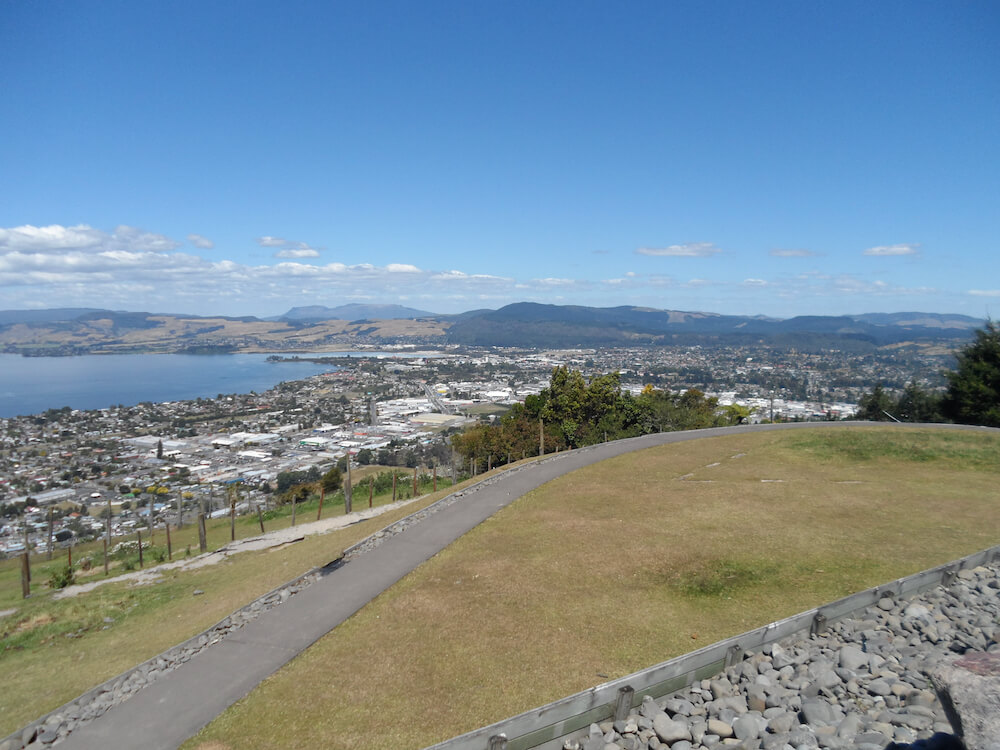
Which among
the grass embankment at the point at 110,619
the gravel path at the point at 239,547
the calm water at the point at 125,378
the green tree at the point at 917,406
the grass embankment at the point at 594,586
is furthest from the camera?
the calm water at the point at 125,378

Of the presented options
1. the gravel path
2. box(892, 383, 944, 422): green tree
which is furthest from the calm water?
box(892, 383, 944, 422): green tree

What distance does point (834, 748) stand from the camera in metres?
5.54

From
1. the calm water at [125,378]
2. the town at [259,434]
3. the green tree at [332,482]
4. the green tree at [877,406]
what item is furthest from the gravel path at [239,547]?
the calm water at [125,378]

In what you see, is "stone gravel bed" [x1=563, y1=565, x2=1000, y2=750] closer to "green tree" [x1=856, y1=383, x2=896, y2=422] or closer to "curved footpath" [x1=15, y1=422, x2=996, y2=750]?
"curved footpath" [x1=15, y1=422, x2=996, y2=750]

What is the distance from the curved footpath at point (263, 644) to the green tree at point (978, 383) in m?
32.7

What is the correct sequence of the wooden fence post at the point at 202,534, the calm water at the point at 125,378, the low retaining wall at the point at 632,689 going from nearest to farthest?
the low retaining wall at the point at 632,689 < the wooden fence post at the point at 202,534 < the calm water at the point at 125,378

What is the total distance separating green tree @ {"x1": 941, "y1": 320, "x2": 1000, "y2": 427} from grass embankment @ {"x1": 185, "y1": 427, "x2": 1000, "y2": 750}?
15.1 m

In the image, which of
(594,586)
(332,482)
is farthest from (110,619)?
(332,482)

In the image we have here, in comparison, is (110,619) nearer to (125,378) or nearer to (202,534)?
(202,534)

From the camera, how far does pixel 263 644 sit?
963 cm

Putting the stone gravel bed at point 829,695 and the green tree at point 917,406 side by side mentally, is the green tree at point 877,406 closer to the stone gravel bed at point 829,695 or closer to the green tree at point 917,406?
the green tree at point 917,406

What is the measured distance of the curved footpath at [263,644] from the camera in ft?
24.3

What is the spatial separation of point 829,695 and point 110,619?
52.9 feet

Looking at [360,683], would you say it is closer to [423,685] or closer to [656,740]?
[423,685]
